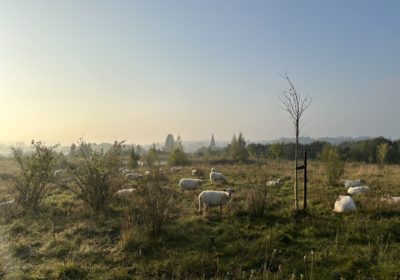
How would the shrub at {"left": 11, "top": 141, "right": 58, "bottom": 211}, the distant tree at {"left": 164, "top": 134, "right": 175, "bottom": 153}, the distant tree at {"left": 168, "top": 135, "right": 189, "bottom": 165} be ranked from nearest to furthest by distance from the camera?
the shrub at {"left": 11, "top": 141, "right": 58, "bottom": 211}
the distant tree at {"left": 168, "top": 135, "right": 189, "bottom": 165}
the distant tree at {"left": 164, "top": 134, "right": 175, "bottom": 153}

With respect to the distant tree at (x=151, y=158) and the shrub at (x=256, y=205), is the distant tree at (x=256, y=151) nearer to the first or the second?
the distant tree at (x=151, y=158)

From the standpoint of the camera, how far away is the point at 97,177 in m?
12.5

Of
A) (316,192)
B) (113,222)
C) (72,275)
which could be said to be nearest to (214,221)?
(113,222)

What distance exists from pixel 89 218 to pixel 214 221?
4151 mm

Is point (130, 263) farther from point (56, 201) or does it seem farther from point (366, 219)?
point (56, 201)

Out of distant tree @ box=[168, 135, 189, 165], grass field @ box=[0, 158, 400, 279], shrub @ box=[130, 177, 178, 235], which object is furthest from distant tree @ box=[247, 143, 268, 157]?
shrub @ box=[130, 177, 178, 235]

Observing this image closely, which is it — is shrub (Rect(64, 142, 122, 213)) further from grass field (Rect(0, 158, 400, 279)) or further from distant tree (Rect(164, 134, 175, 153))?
distant tree (Rect(164, 134, 175, 153))

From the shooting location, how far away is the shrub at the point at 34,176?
13.8 meters

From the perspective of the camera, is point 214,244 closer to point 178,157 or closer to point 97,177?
point 97,177

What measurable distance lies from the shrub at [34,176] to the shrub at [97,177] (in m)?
1.72

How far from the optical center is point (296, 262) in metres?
7.08

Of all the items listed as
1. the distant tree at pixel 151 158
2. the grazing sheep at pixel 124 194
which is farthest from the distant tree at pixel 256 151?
the grazing sheep at pixel 124 194

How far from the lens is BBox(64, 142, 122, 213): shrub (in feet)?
40.8

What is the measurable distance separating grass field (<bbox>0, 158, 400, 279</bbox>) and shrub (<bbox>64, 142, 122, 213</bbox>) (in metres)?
0.48
